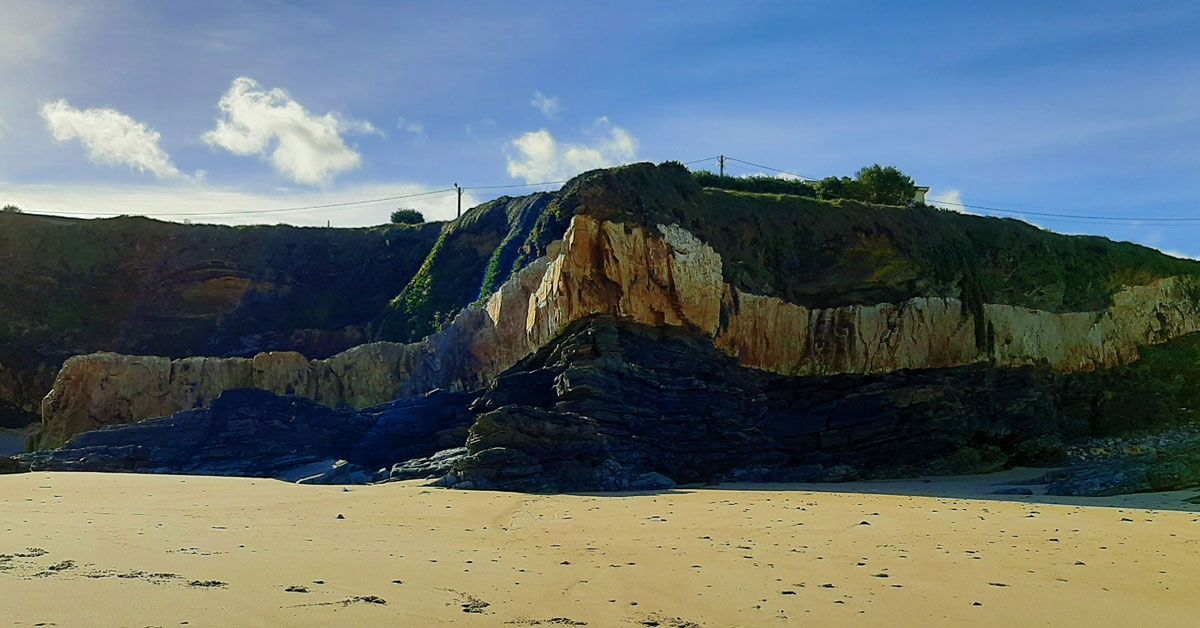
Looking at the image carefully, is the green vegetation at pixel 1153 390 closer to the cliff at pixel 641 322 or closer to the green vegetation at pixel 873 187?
the cliff at pixel 641 322

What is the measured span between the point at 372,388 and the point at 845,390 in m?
10.4

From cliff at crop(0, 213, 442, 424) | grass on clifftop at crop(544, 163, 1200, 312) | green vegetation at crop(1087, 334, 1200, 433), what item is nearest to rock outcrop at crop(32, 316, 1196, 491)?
grass on clifftop at crop(544, 163, 1200, 312)

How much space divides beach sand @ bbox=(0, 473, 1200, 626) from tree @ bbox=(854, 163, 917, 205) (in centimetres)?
1735

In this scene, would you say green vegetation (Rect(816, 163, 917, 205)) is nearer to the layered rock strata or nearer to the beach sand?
the layered rock strata

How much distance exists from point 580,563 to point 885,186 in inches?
903

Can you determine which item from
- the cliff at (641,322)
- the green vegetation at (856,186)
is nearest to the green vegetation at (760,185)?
the green vegetation at (856,186)

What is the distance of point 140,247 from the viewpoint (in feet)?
105

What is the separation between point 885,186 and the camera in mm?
26703

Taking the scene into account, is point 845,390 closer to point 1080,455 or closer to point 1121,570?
point 1080,455

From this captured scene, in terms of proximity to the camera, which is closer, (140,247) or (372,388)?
(372,388)

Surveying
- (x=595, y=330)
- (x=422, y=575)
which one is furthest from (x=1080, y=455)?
(x=422, y=575)

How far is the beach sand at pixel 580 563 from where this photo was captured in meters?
4.41

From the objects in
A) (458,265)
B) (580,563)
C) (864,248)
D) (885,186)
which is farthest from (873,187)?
(580,563)

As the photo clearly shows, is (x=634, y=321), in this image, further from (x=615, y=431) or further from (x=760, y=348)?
(x=760, y=348)
